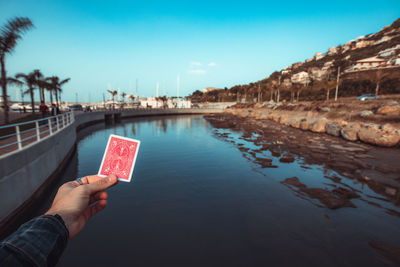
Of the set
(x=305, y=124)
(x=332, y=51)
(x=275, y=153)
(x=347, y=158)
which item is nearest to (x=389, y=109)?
(x=305, y=124)

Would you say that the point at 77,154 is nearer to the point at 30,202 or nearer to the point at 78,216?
the point at 30,202

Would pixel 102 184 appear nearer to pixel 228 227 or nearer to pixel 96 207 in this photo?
pixel 96 207

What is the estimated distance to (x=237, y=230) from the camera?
5.33 metres

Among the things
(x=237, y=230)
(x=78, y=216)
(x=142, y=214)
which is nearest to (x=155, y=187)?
(x=142, y=214)

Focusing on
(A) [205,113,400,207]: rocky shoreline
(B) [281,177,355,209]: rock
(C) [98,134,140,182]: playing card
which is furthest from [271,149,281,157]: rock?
(C) [98,134,140,182]: playing card

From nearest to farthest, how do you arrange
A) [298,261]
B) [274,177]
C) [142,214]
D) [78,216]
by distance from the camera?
[78,216] → [298,261] → [142,214] → [274,177]

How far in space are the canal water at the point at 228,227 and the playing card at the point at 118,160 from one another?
10.3ft

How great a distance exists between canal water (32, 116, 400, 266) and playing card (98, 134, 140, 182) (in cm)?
314

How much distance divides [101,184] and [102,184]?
2 centimetres

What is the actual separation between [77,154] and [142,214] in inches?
417

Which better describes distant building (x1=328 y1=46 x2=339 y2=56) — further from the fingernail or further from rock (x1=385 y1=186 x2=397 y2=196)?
the fingernail

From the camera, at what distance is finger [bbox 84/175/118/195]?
6.57 ft

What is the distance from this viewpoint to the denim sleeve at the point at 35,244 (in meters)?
1.02

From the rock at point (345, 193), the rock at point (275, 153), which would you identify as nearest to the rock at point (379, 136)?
the rock at point (275, 153)
